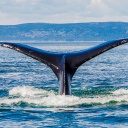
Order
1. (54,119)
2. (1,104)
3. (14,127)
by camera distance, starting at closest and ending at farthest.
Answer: (14,127), (54,119), (1,104)

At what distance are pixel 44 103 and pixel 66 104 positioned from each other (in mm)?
1165

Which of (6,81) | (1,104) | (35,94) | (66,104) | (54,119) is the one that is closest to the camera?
(54,119)

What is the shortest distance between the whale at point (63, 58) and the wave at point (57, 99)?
1.14 ft

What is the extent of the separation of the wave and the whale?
0.35 meters

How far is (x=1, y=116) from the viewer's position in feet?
55.0

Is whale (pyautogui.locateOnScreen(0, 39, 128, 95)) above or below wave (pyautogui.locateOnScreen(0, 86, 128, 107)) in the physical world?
above

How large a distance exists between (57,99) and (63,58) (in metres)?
1.51

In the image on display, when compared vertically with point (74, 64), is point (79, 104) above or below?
below

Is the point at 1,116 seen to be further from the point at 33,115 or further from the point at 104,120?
the point at 104,120

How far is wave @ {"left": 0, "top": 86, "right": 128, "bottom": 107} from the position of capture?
17422 mm

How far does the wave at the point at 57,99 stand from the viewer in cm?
1742

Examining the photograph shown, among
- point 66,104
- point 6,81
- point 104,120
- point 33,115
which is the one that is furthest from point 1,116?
point 6,81

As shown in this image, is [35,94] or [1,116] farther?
[35,94]

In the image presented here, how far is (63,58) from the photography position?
1805cm
